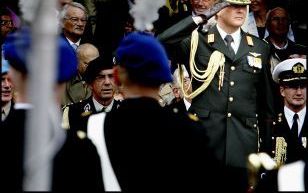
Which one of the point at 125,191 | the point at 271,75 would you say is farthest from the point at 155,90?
the point at 271,75

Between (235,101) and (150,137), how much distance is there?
11.8 feet

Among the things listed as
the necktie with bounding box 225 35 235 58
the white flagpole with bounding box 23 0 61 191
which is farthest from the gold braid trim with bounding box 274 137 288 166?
the white flagpole with bounding box 23 0 61 191

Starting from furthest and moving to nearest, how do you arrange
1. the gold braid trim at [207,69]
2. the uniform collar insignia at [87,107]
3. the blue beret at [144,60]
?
the uniform collar insignia at [87,107]
the gold braid trim at [207,69]
the blue beret at [144,60]

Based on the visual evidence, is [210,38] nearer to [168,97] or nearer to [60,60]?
[168,97]

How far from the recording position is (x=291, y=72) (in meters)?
8.14

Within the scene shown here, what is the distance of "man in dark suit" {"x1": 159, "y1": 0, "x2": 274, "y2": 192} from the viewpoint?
779 centimetres

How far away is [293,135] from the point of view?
780 cm

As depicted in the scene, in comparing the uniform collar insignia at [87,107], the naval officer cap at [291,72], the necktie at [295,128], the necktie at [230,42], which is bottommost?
the necktie at [295,128]

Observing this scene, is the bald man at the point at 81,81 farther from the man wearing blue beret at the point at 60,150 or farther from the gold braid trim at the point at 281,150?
the man wearing blue beret at the point at 60,150

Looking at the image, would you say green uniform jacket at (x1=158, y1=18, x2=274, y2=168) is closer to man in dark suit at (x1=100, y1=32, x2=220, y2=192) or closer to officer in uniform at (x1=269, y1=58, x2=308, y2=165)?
officer in uniform at (x1=269, y1=58, x2=308, y2=165)

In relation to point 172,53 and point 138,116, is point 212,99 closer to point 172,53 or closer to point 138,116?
point 172,53

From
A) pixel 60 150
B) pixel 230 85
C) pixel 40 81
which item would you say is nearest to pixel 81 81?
pixel 230 85

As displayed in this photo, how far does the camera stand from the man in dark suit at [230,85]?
779cm

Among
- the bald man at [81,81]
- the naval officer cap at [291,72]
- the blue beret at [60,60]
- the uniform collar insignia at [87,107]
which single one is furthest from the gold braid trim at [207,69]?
the blue beret at [60,60]
